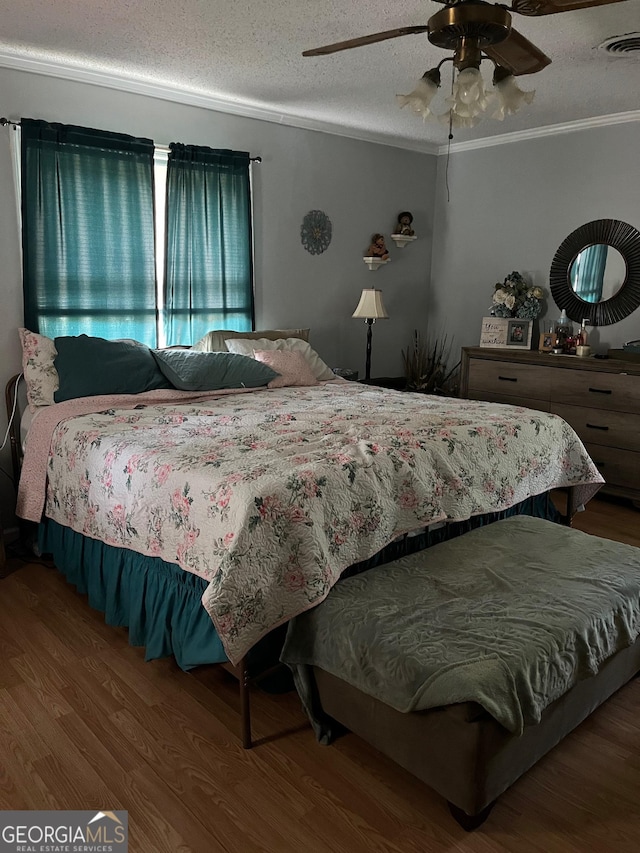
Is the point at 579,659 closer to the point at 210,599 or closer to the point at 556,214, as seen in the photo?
the point at 210,599

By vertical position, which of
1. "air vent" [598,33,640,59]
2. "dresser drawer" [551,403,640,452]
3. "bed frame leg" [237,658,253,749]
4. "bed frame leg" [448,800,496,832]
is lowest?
"bed frame leg" [448,800,496,832]

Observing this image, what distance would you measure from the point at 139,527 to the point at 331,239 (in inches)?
125

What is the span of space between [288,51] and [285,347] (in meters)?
1.64

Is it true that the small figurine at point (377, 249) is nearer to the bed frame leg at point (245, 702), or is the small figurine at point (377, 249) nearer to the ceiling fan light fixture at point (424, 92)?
the ceiling fan light fixture at point (424, 92)

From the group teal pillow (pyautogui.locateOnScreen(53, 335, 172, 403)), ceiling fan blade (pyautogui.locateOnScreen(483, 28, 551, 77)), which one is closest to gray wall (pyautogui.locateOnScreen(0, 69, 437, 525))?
teal pillow (pyautogui.locateOnScreen(53, 335, 172, 403))

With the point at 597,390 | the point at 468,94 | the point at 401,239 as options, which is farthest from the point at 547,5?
the point at 401,239

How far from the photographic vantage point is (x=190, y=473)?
7.26 feet

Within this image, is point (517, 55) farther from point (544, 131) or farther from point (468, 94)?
point (544, 131)

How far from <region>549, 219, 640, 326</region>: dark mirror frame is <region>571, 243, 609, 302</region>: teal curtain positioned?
3 centimetres

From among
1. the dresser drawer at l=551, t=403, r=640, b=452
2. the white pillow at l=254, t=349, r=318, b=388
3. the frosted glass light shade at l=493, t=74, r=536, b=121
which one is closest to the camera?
the frosted glass light shade at l=493, t=74, r=536, b=121

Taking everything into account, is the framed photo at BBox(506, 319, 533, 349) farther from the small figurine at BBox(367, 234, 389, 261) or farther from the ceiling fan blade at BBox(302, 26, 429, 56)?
the ceiling fan blade at BBox(302, 26, 429, 56)

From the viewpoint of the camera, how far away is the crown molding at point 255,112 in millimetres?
3394

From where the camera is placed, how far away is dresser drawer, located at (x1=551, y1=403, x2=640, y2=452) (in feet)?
13.5

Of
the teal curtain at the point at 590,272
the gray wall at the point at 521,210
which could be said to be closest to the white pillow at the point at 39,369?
the gray wall at the point at 521,210
